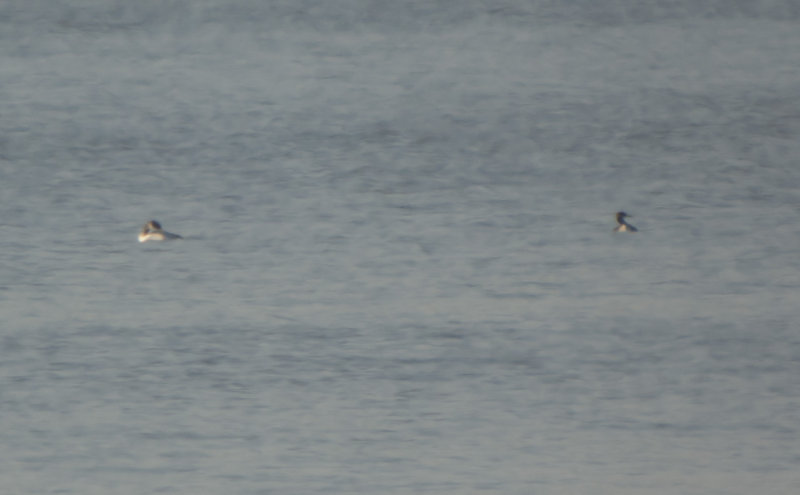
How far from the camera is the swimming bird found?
9.74 feet

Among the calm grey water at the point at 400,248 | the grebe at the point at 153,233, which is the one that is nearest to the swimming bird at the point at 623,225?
the calm grey water at the point at 400,248

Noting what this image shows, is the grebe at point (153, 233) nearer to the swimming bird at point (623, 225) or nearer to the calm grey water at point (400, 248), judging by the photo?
the calm grey water at point (400, 248)

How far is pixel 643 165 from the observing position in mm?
3090

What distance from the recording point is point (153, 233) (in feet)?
9.90

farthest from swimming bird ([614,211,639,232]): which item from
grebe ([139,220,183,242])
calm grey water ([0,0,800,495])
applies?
grebe ([139,220,183,242])

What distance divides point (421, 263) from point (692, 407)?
2.60ft

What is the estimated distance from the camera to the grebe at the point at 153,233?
3.02 meters

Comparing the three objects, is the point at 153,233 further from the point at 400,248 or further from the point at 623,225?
the point at 623,225

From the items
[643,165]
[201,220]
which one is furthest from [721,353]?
[201,220]

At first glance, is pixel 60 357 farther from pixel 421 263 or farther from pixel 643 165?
pixel 643 165

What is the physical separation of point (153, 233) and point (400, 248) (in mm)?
667

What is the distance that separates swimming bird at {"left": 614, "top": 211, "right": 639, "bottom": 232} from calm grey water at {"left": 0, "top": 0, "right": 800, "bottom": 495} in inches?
Result: 1.2

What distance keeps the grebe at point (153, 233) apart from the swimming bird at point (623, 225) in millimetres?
1195

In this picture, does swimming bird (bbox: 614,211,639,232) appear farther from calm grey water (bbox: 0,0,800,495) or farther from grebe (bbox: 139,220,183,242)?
grebe (bbox: 139,220,183,242)
